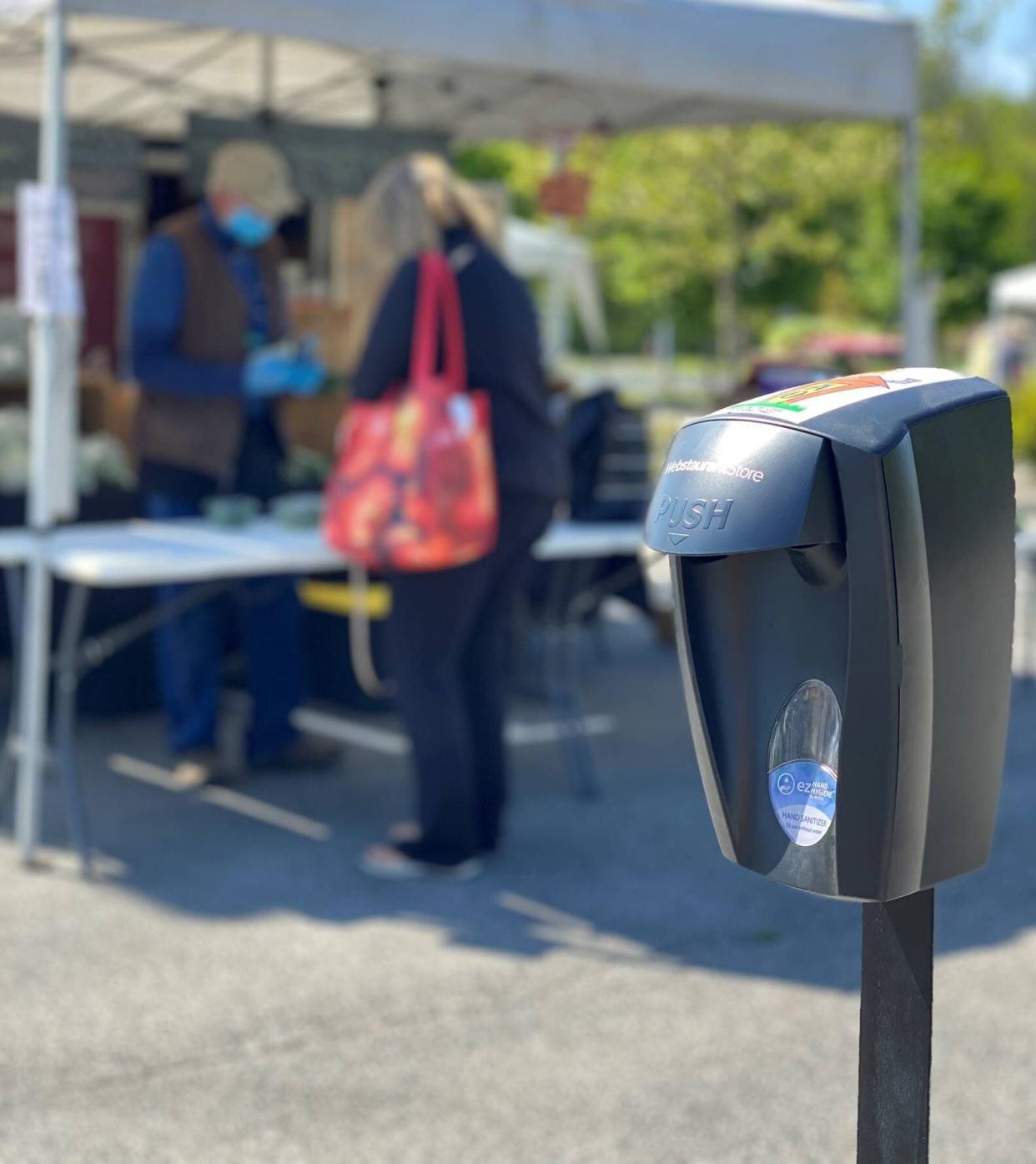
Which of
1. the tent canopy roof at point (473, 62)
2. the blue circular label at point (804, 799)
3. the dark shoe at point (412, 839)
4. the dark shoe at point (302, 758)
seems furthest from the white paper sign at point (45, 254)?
the blue circular label at point (804, 799)

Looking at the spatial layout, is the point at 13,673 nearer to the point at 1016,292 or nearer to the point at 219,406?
the point at 219,406

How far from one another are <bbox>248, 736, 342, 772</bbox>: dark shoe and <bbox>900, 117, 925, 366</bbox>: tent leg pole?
2.49 m

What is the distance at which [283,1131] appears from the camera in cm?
301

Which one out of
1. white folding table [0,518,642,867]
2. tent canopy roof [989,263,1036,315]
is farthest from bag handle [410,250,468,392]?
tent canopy roof [989,263,1036,315]

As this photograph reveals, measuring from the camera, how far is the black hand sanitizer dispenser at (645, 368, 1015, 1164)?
164 cm

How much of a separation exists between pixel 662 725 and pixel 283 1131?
358 cm

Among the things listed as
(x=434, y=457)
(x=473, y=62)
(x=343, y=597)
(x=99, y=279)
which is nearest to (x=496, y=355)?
(x=434, y=457)

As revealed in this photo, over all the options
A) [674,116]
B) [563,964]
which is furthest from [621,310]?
[563,964]

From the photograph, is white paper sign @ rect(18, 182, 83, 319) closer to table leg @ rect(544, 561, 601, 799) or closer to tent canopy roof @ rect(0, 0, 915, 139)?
tent canopy roof @ rect(0, 0, 915, 139)

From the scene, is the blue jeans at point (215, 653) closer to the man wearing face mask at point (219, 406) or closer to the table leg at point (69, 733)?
the man wearing face mask at point (219, 406)

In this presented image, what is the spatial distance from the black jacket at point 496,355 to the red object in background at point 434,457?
0.03 meters

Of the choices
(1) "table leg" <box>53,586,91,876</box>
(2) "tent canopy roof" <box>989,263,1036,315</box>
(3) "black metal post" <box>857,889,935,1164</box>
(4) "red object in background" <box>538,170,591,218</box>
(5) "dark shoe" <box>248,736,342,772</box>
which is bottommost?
(5) "dark shoe" <box>248,736,342,772</box>

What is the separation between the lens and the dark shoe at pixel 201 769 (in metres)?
5.35

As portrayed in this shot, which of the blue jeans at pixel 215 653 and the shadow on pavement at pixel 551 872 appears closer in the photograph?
the shadow on pavement at pixel 551 872
